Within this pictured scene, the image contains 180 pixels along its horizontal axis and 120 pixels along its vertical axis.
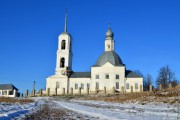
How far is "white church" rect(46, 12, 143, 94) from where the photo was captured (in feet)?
221

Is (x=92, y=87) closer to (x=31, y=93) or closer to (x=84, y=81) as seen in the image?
(x=84, y=81)

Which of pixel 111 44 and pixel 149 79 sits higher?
pixel 111 44

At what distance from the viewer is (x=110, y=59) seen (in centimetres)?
6900

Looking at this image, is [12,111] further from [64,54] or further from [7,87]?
[7,87]

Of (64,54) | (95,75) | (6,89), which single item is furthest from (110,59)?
(6,89)

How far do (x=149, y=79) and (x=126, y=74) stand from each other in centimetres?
3141

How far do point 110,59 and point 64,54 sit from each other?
11136 mm

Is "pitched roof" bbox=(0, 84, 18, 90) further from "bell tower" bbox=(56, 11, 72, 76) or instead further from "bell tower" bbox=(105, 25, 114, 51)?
"bell tower" bbox=(105, 25, 114, 51)

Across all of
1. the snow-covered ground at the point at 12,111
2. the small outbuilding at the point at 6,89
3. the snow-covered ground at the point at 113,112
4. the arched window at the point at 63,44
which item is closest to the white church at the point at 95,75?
the arched window at the point at 63,44

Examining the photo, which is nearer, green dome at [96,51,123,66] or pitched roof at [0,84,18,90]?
green dome at [96,51,123,66]

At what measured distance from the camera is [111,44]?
73.8 m

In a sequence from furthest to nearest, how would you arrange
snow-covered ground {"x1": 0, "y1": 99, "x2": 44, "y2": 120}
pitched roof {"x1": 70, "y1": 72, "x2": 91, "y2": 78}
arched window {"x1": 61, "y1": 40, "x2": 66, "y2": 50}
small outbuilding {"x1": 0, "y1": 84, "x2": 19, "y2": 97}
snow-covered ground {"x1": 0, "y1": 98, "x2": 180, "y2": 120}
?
1. small outbuilding {"x1": 0, "y1": 84, "x2": 19, "y2": 97}
2. arched window {"x1": 61, "y1": 40, "x2": 66, "y2": 50}
3. pitched roof {"x1": 70, "y1": 72, "x2": 91, "y2": 78}
4. snow-covered ground {"x1": 0, "y1": 98, "x2": 180, "y2": 120}
5. snow-covered ground {"x1": 0, "y1": 99, "x2": 44, "y2": 120}

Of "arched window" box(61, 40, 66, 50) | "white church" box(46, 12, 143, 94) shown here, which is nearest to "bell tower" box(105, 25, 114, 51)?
"white church" box(46, 12, 143, 94)

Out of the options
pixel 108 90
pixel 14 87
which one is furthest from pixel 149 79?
pixel 14 87
